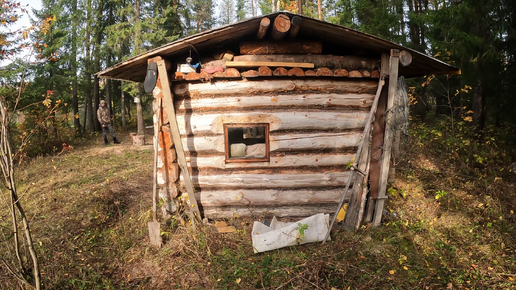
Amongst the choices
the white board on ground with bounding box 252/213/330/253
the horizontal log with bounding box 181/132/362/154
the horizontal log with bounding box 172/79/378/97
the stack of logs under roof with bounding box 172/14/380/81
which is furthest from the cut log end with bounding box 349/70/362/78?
the white board on ground with bounding box 252/213/330/253

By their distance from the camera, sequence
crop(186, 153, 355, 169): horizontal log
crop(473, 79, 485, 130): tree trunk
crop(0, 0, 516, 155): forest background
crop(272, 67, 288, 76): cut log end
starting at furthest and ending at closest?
crop(473, 79, 485, 130): tree trunk → crop(0, 0, 516, 155): forest background → crop(186, 153, 355, 169): horizontal log → crop(272, 67, 288, 76): cut log end

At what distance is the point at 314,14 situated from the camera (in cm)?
2377

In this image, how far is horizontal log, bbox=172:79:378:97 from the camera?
527 cm

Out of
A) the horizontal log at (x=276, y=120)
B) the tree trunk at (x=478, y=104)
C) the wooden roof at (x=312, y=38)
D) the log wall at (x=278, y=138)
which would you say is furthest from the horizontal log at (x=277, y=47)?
the tree trunk at (x=478, y=104)

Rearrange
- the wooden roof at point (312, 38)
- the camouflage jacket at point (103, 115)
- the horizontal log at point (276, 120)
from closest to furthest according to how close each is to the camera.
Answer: the wooden roof at point (312, 38), the horizontal log at point (276, 120), the camouflage jacket at point (103, 115)

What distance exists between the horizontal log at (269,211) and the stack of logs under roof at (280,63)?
2457 millimetres

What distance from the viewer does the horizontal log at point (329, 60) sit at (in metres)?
5.31

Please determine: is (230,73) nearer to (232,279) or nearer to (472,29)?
(232,279)

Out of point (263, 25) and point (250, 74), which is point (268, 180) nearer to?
point (250, 74)

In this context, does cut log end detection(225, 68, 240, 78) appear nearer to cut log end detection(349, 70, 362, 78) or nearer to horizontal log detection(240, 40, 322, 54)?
horizontal log detection(240, 40, 322, 54)

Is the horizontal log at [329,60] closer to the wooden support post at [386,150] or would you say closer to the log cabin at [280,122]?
the log cabin at [280,122]

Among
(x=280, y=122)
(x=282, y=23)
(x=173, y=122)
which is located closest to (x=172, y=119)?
Answer: (x=173, y=122)

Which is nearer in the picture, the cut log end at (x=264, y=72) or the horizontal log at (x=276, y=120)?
the cut log end at (x=264, y=72)

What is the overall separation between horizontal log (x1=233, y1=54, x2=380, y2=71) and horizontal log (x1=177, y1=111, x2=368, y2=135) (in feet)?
2.88
